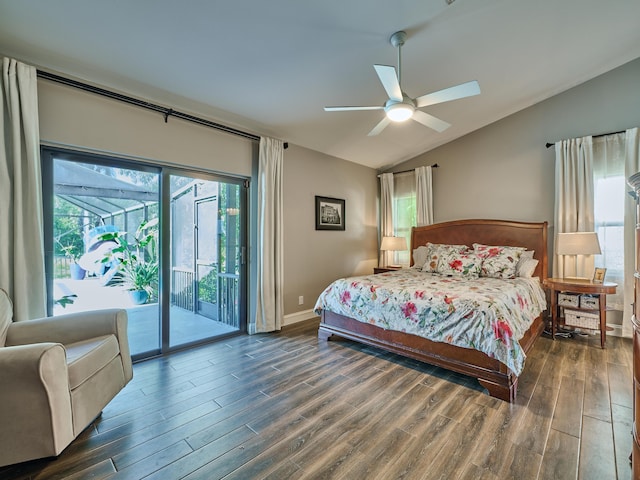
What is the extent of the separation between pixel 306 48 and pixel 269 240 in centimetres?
216

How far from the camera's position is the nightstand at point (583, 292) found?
3.23 metres

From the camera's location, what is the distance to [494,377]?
90.6 inches

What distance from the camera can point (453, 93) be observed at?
7.57ft

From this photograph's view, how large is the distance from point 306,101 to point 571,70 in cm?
318

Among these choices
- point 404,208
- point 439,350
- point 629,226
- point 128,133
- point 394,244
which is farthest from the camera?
point 404,208

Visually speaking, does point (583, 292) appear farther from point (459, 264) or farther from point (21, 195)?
point (21, 195)

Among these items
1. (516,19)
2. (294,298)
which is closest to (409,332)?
(294,298)

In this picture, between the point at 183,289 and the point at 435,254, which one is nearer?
the point at 183,289

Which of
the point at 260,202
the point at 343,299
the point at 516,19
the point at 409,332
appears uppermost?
the point at 516,19

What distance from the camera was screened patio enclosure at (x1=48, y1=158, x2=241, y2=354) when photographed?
264cm

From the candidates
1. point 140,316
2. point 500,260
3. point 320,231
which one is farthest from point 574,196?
point 140,316

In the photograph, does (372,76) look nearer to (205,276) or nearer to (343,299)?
(343,299)

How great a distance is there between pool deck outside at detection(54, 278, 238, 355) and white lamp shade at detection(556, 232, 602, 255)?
4057 mm

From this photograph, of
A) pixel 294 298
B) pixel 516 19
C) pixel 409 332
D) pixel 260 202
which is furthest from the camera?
pixel 294 298
